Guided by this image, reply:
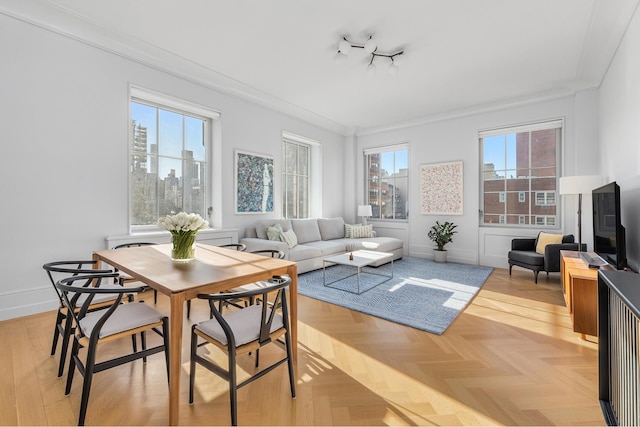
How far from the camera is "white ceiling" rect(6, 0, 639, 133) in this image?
109 inches

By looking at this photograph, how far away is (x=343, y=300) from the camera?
3.36 m

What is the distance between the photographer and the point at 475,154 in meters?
5.39

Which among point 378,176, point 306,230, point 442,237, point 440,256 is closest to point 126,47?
point 306,230

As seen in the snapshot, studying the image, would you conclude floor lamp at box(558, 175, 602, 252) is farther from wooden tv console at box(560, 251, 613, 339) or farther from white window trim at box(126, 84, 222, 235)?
white window trim at box(126, 84, 222, 235)

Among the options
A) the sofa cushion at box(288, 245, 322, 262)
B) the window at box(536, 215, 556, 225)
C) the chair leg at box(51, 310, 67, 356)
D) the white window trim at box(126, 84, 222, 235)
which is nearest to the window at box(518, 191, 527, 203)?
the window at box(536, 215, 556, 225)

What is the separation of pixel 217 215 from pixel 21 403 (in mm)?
3054

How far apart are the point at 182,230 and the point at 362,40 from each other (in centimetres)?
280

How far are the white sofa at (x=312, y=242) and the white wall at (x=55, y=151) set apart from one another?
180cm

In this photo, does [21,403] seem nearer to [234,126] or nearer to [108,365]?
[108,365]

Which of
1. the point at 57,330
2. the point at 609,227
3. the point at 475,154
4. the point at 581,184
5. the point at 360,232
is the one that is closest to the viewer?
the point at 57,330

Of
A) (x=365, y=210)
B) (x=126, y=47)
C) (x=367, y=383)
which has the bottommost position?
(x=367, y=383)

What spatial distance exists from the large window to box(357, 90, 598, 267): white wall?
0.16 metres

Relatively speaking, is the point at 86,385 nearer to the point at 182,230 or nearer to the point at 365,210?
the point at 182,230

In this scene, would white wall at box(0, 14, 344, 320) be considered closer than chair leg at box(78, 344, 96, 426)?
No
